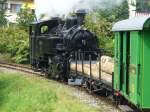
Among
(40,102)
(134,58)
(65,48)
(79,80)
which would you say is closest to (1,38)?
(65,48)

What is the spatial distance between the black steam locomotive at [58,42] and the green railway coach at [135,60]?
853 cm

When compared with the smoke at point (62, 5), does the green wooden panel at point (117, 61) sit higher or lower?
lower

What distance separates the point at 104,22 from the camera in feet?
116

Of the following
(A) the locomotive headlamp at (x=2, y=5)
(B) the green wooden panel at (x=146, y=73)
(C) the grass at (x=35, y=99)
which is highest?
(A) the locomotive headlamp at (x=2, y=5)

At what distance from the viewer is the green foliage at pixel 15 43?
35.5m

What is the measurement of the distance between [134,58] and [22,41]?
83.6ft

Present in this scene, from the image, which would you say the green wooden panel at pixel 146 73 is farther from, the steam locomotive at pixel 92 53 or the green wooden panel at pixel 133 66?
the green wooden panel at pixel 133 66

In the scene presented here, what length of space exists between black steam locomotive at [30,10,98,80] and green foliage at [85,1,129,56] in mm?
4480

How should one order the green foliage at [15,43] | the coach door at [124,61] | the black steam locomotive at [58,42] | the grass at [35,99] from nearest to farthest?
1. the coach door at [124,61]
2. the grass at [35,99]
3. the black steam locomotive at [58,42]
4. the green foliage at [15,43]

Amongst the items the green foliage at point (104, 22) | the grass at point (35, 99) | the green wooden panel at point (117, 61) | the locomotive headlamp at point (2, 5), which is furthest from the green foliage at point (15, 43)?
the green wooden panel at point (117, 61)

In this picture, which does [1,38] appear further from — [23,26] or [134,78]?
[134,78]

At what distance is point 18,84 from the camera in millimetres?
21062

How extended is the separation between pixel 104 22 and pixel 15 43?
6764 millimetres

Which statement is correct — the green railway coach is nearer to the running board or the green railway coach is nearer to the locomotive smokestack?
the running board
